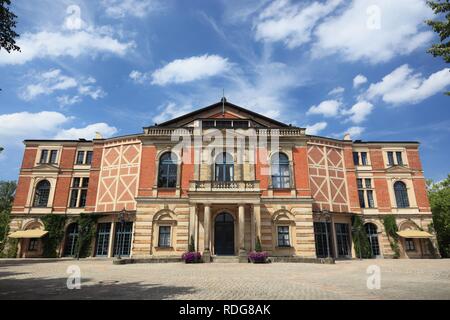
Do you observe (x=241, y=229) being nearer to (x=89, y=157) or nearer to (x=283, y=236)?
(x=283, y=236)

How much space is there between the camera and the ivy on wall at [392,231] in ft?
88.6

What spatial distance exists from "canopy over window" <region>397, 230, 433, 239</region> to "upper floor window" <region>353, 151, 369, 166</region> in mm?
7693

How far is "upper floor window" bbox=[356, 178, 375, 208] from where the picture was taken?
28.9 metres

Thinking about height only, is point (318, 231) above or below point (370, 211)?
below

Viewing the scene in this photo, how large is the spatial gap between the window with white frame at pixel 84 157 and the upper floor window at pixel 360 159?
1148 inches

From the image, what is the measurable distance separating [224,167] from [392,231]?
60.3ft

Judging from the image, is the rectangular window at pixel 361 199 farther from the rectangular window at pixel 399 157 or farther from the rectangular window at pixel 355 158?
the rectangular window at pixel 399 157

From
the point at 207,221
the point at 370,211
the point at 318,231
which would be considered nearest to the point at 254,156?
the point at 207,221

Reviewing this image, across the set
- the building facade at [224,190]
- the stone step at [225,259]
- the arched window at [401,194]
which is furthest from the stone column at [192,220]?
the arched window at [401,194]

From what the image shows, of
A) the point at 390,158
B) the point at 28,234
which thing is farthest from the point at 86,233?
the point at 390,158

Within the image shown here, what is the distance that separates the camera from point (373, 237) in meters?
27.9
